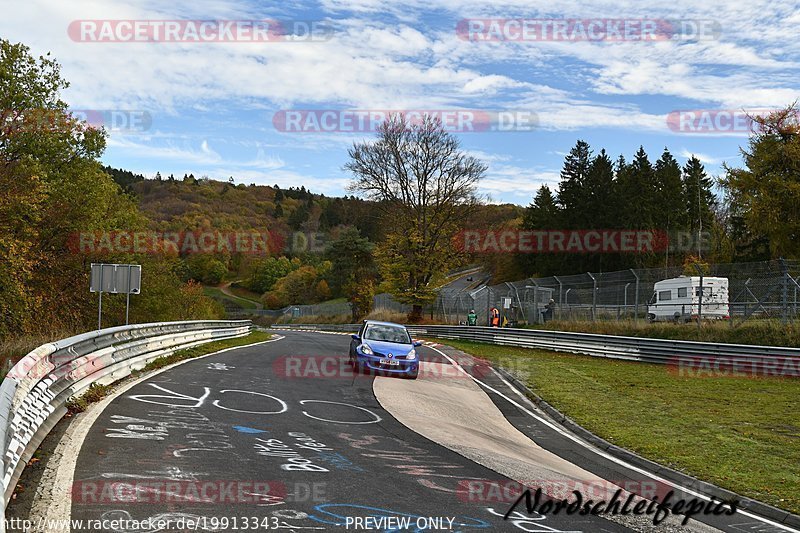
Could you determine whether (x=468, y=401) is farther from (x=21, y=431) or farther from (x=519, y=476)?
(x=21, y=431)

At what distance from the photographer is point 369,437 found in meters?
9.46

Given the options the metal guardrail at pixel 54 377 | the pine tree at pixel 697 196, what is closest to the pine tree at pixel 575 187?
the pine tree at pixel 697 196

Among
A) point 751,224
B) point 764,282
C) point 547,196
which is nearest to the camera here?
point 764,282

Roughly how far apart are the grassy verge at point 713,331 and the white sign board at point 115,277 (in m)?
18.4

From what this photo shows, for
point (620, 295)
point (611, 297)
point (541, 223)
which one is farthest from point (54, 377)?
point (541, 223)

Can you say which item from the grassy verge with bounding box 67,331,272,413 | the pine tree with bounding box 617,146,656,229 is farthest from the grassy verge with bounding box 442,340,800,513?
the pine tree with bounding box 617,146,656,229

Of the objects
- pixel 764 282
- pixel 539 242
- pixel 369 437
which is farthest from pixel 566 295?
pixel 539 242

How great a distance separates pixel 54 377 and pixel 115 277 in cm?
972

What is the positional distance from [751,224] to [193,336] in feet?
120

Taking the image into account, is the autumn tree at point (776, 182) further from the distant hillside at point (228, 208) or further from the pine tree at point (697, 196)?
the distant hillside at point (228, 208)

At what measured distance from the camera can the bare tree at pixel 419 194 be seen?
49.3 meters

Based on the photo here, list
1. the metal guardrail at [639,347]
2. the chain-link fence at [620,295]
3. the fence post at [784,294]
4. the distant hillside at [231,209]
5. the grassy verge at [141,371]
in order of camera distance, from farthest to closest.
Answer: the distant hillside at [231,209] < the chain-link fence at [620,295] < the fence post at [784,294] < the metal guardrail at [639,347] < the grassy verge at [141,371]

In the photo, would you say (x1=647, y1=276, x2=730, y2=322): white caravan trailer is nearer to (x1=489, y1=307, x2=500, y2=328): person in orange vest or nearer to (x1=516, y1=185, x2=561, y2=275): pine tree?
(x1=489, y1=307, x2=500, y2=328): person in orange vest

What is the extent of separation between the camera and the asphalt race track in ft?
18.4
